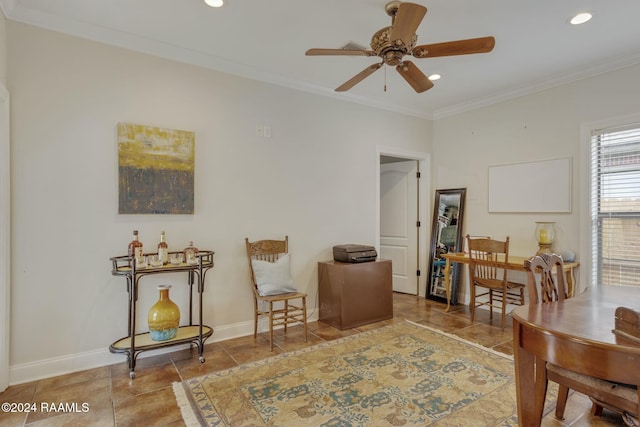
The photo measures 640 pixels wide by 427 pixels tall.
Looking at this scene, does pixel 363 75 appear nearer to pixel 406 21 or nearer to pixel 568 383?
pixel 406 21

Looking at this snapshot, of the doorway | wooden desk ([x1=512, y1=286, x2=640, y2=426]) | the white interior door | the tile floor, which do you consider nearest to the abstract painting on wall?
the tile floor

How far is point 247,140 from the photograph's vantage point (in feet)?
11.4

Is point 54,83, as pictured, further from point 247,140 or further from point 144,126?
point 247,140

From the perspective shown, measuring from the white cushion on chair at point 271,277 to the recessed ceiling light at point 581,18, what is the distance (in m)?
3.20

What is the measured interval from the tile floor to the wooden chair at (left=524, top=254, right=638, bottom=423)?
356 mm

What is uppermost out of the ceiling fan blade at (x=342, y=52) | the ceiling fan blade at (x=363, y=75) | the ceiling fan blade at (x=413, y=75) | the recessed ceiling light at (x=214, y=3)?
the recessed ceiling light at (x=214, y=3)

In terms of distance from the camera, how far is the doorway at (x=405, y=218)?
5.08m

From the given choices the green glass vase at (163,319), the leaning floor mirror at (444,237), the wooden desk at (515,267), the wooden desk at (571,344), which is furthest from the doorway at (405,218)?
the wooden desk at (571,344)

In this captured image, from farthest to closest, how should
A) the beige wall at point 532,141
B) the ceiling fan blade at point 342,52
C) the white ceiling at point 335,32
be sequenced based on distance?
the beige wall at point 532,141, the white ceiling at point 335,32, the ceiling fan blade at point 342,52

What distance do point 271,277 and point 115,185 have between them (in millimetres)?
1579

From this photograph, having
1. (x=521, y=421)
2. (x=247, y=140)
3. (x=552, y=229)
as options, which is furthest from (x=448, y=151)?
(x=521, y=421)

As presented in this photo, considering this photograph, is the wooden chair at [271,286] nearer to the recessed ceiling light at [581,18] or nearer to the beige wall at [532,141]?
the beige wall at [532,141]

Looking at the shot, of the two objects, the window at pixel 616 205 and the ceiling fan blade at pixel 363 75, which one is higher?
the ceiling fan blade at pixel 363 75

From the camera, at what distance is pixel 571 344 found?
1.31 meters
